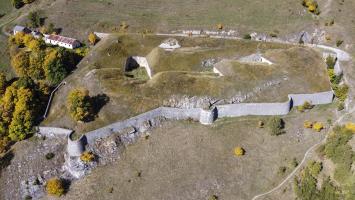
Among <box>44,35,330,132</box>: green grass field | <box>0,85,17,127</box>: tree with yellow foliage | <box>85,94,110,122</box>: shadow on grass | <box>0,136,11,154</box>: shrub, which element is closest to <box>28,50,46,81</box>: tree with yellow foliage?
<box>44,35,330,132</box>: green grass field

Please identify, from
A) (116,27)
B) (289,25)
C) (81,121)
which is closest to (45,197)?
(81,121)

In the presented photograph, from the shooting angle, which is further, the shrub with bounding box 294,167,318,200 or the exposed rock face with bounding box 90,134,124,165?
the exposed rock face with bounding box 90,134,124,165

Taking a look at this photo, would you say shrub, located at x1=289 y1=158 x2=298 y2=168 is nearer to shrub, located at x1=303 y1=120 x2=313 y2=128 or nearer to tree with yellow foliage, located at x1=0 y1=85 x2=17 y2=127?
Result: shrub, located at x1=303 y1=120 x2=313 y2=128

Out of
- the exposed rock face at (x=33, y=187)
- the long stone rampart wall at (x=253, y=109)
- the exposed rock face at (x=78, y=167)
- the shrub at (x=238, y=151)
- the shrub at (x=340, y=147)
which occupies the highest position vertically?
the long stone rampart wall at (x=253, y=109)

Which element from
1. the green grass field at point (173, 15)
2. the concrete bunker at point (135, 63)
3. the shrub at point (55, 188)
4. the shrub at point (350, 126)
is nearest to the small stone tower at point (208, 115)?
the concrete bunker at point (135, 63)

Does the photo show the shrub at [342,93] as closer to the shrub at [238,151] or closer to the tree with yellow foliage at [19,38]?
the shrub at [238,151]

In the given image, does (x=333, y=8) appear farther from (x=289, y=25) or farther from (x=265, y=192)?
(x=265, y=192)
